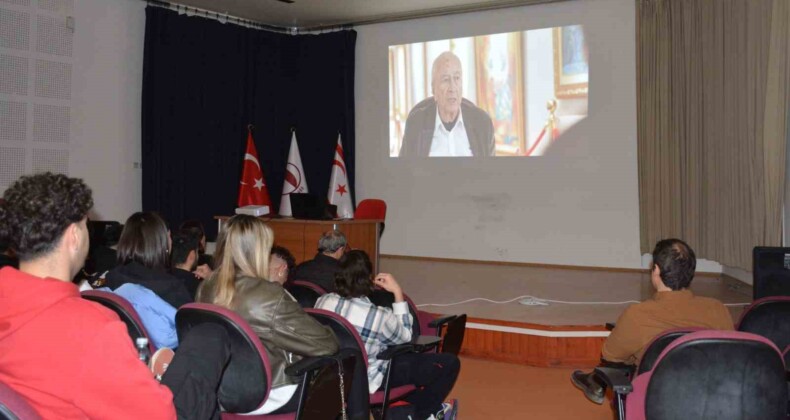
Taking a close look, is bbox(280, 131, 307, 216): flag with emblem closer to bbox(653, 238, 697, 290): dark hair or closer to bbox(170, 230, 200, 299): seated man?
bbox(170, 230, 200, 299): seated man

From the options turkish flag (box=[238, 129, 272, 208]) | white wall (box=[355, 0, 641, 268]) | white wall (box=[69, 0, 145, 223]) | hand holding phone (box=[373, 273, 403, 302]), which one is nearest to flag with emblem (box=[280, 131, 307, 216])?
turkish flag (box=[238, 129, 272, 208])

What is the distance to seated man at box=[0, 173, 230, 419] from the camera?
1273 millimetres

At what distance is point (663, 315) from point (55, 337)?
2043 millimetres

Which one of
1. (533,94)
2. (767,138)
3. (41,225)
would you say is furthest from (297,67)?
(41,225)

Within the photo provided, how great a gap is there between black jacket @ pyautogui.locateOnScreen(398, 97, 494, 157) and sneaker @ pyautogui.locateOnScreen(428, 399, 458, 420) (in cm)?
586

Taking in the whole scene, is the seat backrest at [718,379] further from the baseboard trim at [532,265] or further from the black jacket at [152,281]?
the baseboard trim at [532,265]

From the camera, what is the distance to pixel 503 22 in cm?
879

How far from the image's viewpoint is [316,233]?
6766 millimetres

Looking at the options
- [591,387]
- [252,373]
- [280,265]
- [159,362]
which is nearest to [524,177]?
[280,265]

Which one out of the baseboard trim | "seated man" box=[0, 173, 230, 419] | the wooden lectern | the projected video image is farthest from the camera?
the projected video image

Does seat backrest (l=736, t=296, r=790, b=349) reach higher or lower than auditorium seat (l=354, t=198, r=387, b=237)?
lower

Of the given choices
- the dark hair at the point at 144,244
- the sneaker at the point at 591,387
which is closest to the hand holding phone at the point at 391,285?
the sneaker at the point at 591,387

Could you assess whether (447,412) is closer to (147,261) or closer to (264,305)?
(264,305)

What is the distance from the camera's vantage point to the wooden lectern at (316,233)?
6.70 metres
